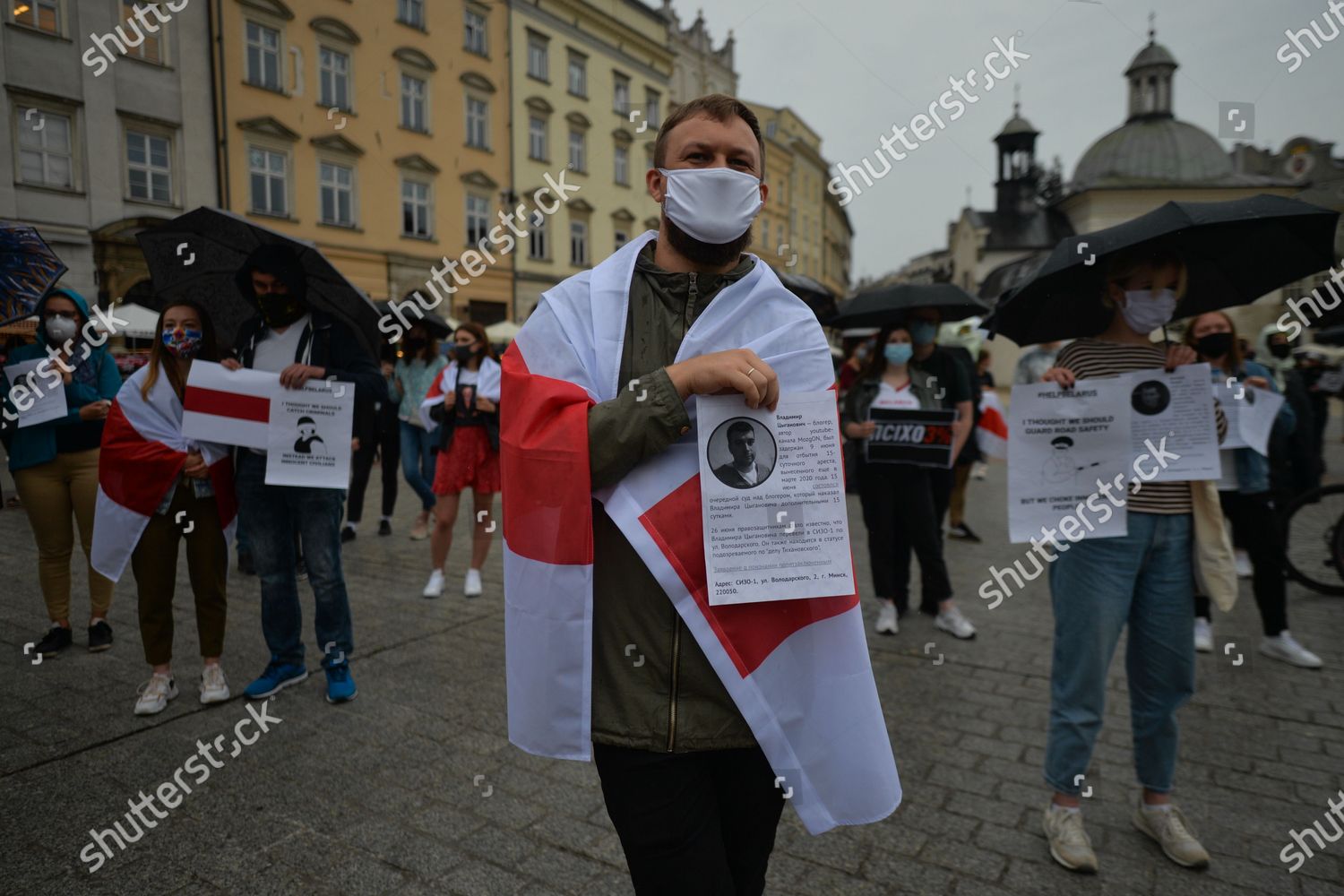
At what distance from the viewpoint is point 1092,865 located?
290 cm

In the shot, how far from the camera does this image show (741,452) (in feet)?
5.15

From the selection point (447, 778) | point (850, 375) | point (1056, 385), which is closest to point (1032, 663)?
point (1056, 385)

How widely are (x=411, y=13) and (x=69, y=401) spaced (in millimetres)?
19061

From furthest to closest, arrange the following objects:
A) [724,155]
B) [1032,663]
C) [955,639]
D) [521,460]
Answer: [955,639] < [1032,663] < [724,155] < [521,460]

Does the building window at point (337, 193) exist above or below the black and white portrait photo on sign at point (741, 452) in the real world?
above

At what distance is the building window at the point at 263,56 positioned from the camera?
60.9 ft

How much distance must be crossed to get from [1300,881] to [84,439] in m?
6.47

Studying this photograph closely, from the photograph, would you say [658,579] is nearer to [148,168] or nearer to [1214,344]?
[1214,344]

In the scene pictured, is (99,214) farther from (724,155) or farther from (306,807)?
(724,155)

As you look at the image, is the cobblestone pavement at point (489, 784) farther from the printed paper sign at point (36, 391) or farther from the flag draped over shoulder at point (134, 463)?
the printed paper sign at point (36, 391)

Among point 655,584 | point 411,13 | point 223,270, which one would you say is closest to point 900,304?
point 223,270

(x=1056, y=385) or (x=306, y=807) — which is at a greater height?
(x=1056, y=385)

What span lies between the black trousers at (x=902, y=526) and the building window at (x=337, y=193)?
20.8 metres

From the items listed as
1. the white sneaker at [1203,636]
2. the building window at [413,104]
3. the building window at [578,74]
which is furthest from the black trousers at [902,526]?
the building window at [578,74]
